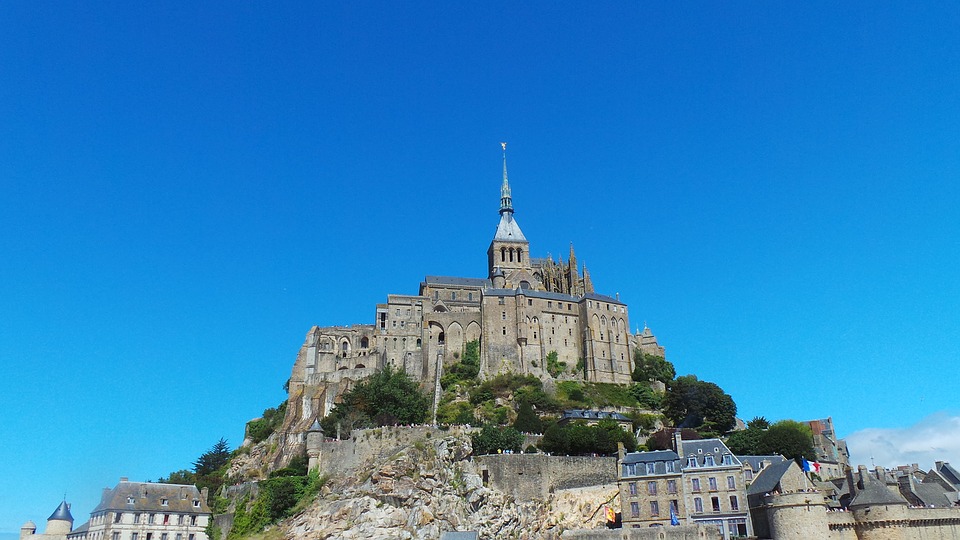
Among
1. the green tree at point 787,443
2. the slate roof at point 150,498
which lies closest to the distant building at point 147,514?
the slate roof at point 150,498

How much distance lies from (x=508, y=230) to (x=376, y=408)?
46.6 m

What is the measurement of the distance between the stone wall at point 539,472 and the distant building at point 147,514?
21.6m

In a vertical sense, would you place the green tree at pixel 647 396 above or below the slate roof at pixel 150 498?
above

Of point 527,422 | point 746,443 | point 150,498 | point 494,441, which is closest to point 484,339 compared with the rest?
point 527,422

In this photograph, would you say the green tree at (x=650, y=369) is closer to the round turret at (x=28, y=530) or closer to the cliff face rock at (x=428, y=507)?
the cliff face rock at (x=428, y=507)

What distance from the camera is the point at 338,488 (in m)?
56.2

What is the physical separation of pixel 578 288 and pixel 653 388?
18.0m

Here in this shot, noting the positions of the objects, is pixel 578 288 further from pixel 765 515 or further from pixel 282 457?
pixel 765 515

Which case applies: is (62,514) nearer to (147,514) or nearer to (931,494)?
(147,514)

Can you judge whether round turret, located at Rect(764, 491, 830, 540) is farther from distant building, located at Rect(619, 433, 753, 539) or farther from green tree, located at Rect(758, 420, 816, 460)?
green tree, located at Rect(758, 420, 816, 460)

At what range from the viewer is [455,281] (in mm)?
98812

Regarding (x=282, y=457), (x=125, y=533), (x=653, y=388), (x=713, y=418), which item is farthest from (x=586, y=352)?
(x=125, y=533)

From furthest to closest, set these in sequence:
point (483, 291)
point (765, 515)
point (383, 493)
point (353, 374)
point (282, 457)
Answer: point (483, 291)
point (353, 374)
point (282, 457)
point (383, 493)
point (765, 515)

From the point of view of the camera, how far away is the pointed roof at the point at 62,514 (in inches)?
2436
